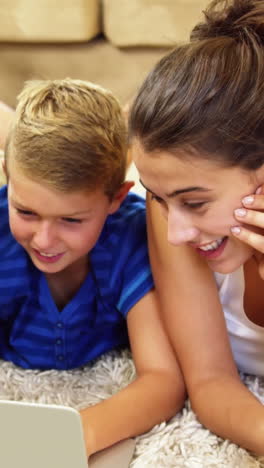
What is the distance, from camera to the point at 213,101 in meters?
0.83

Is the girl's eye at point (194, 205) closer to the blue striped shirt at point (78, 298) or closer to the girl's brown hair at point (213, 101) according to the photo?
the girl's brown hair at point (213, 101)

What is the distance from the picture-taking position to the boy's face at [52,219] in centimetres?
103

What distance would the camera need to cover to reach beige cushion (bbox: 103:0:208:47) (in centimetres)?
184

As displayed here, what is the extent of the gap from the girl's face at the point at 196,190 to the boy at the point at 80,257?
6.7 inches

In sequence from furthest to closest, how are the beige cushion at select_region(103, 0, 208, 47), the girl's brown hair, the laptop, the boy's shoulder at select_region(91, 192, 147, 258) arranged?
the beige cushion at select_region(103, 0, 208, 47) < the boy's shoulder at select_region(91, 192, 147, 258) < the girl's brown hair < the laptop

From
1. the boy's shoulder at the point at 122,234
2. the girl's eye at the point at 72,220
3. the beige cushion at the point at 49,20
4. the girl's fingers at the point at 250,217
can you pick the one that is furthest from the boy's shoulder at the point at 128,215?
the beige cushion at the point at 49,20

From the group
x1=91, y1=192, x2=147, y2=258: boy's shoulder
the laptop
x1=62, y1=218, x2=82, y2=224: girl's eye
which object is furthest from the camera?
x1=91, y1=192, x2=147, y2=258: boy's shoulder

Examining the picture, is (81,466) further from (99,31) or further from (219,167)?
(99,31)

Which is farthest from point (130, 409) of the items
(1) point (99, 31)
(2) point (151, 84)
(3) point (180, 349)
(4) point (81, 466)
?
(1) point (99, 31)

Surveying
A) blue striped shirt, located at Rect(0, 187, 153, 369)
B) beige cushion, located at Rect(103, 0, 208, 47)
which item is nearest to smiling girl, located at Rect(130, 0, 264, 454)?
blue striped shirt, located at Rect(0, 187, 153, 369)

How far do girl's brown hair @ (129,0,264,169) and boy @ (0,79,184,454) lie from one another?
0.62ft

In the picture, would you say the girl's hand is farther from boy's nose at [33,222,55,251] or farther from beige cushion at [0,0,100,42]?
beige cushion at [0,0,100,42]

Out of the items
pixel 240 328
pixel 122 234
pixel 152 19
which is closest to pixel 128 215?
pixel 122 234

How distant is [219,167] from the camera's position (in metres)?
0.84
